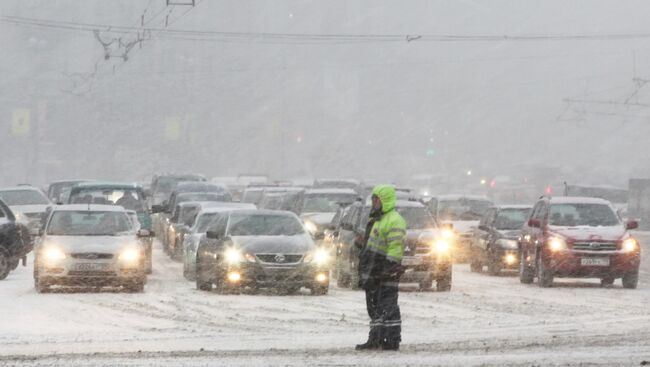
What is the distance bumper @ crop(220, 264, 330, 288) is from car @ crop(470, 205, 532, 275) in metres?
8.72

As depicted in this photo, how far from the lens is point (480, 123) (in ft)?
513

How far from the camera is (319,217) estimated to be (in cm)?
3812

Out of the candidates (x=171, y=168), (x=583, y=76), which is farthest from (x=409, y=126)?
(x=171, y=168)

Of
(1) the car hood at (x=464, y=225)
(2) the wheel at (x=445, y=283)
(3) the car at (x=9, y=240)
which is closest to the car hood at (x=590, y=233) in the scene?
(2) the wheel at (x=445, y=283)

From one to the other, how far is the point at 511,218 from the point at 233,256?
34.9 ft

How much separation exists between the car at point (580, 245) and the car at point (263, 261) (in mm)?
4830

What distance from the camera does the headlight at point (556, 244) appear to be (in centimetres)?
2783

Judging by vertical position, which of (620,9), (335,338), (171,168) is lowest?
(335,338)

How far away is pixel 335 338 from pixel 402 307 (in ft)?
18.5

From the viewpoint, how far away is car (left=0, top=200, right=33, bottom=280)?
2888 cm

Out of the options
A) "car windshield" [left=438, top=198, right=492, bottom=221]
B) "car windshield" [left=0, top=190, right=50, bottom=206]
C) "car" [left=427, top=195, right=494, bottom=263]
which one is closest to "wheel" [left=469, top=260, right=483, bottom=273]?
"car" [left=427, top=195, right=494, bottom=263]

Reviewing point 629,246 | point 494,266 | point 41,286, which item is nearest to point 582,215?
point 629,246

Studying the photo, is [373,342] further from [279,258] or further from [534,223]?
[534,223]

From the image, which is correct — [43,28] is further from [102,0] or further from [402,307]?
[402,307]
